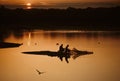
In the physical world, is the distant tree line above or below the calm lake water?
above

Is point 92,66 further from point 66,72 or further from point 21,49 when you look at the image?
point 21,49

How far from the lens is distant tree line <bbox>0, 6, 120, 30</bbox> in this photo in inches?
3558

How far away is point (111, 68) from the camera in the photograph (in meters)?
24.3

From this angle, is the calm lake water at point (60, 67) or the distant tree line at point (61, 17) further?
the distant tree line at point (61, 17)

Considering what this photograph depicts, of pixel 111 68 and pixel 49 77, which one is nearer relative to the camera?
pixel 49 77

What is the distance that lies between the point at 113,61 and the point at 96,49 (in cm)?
719

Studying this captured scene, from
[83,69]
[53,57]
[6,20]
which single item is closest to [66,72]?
[83,69]

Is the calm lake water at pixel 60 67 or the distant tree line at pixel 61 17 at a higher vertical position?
the distant tree line at pixel 61 17

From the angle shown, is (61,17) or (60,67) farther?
(61,17)

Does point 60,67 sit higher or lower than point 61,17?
lower

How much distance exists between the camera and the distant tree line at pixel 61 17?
9038 cm

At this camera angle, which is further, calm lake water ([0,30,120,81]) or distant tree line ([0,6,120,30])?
distant tree line ([0,6,120,30])

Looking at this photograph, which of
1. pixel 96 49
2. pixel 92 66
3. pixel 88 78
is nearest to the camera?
pixel 88 78

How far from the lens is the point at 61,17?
98.5 m
